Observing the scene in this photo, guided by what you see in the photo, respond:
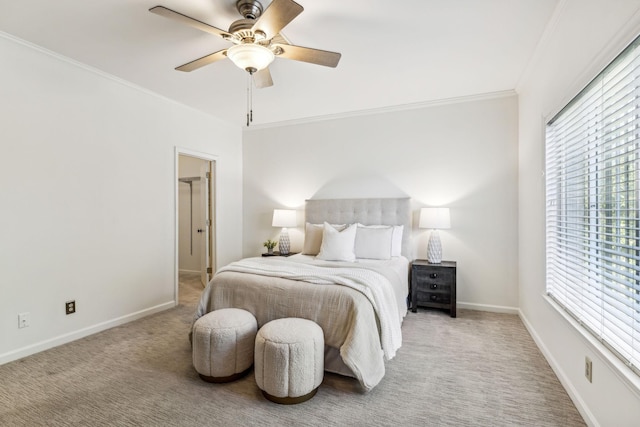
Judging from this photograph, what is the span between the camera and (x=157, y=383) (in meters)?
2.25

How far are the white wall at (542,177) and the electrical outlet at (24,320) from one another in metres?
4.02

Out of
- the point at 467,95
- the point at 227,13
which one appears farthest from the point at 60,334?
the point at 467,95

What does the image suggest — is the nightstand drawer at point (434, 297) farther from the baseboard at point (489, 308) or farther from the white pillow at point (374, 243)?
the white pillow at point (374, 243)

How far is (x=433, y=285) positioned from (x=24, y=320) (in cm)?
398

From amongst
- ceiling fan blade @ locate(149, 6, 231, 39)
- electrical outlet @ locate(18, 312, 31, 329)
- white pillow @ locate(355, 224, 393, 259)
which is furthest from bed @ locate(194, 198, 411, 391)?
ceiling fan blade @ locate(149, 6, 231, 39)

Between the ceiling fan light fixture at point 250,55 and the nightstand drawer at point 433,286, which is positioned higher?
the ceiling fan light fixture at point 250,55

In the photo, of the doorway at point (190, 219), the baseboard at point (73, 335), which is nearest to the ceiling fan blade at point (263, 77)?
the baseboard at point (73, 335)

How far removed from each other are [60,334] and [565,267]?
4.28 meters

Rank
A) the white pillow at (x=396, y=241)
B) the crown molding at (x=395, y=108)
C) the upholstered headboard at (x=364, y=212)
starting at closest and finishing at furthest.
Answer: the crown molding at (x=395, y=108) → the white pillow at (x=396, y=241) → the upholstered headboard at (x=364, y=212)

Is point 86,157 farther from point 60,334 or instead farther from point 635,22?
point 635,22

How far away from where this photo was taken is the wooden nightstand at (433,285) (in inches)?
144

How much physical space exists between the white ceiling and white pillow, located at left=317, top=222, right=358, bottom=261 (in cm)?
168

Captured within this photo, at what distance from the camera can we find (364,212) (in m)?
4.32

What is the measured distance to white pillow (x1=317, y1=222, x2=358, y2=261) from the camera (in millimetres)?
3668
